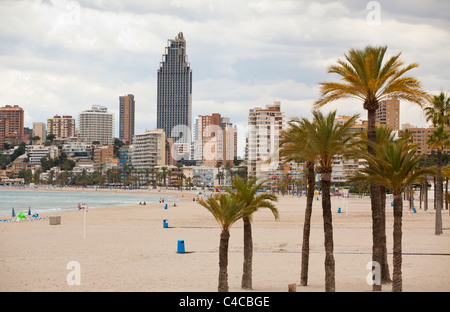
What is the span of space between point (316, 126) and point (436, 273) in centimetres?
788

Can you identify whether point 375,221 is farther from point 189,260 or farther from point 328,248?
point 189,260

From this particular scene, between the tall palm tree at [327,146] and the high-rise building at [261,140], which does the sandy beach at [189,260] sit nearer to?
the tall palm tree at [327,146]

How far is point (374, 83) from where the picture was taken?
15.9m

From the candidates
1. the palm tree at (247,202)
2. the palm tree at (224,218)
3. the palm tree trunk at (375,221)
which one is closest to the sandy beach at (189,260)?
the palm tree at (247,202)

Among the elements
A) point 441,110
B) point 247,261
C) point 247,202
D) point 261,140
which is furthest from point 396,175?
point 261,140

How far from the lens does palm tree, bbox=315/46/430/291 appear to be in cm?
1584

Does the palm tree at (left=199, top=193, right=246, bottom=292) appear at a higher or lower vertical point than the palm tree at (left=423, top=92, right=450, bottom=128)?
lower

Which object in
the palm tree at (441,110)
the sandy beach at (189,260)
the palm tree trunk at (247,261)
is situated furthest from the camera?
the palm tree at (441,110)

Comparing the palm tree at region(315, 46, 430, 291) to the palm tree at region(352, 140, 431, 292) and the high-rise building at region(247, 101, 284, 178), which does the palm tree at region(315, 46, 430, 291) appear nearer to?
the palm tree at region(352, 140, 431, 292)

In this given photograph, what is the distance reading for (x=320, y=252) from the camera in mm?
23891

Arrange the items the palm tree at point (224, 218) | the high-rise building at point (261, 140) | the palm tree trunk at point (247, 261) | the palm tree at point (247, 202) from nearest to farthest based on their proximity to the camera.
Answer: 1. the palm tree at point (224, 218)
2. the palm tree at point (247, 202)
3. the palm tree trunk at point (247, 261)
4. the high-rise building at point (261, 140)

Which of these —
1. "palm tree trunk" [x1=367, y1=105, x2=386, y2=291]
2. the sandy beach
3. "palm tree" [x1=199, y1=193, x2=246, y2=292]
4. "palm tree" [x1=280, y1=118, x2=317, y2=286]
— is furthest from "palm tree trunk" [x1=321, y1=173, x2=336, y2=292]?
"palm tree" [x1=199, y1=193, x2=246, y2=292]

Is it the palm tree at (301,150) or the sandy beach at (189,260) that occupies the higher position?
the palm tree at (301,150)

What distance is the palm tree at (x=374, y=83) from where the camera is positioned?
15.8 metres
